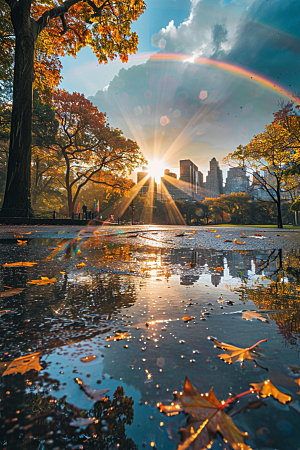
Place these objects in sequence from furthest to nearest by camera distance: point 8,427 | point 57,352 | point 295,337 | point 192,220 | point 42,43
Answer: point 192,220
point 42,43
point 295,337
point 57,352
point 8,427

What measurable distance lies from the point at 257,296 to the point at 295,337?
62 centimetres

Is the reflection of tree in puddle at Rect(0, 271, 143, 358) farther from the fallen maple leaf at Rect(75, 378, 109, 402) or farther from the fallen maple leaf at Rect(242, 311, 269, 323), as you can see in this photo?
the fallen maple leaf at Rect(242, 311, 269, 323)

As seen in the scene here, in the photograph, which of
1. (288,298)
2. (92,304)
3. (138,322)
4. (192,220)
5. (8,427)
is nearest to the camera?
(8,427)

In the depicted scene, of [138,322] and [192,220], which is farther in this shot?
[192,220]

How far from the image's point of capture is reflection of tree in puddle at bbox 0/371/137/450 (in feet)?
1.72

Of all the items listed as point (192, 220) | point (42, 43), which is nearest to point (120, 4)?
point (42, 43)

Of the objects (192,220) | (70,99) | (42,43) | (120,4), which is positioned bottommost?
(192,220)

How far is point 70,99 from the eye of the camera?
993 inches

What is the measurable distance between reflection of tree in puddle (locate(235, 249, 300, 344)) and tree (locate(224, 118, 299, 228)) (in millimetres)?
15786

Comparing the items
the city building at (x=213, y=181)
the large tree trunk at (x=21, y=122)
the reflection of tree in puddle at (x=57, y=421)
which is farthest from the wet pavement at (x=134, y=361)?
the city building at (x=213, y=181)

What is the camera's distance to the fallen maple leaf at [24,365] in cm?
76

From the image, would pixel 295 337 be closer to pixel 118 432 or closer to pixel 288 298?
pixel 288 298

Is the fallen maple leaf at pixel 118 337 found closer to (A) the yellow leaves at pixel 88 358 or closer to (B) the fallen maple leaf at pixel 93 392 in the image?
(A) the yellow leaves at pixel 88 358

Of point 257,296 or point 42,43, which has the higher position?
point 42,43
